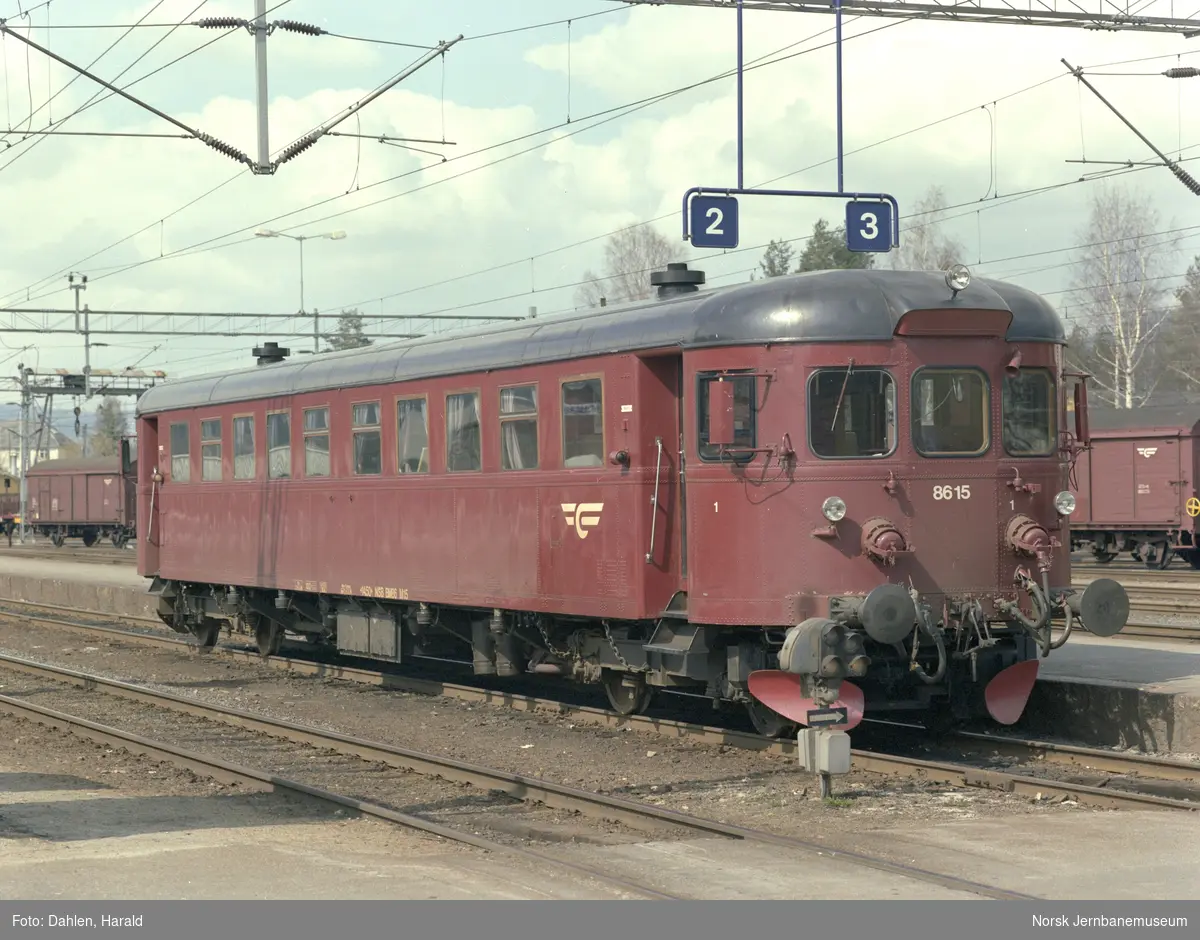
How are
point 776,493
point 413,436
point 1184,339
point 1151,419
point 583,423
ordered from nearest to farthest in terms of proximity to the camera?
point 776,493 < point 583,423 < point 413,436 < point 1151,419 < point 1184,339

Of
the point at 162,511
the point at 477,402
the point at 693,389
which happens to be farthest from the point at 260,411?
the point at 693,389

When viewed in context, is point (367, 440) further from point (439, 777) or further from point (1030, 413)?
point (1030, 413)

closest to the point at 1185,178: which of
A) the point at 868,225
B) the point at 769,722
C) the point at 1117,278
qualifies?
the point at 868,225

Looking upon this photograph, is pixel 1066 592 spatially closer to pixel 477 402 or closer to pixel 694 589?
pixel 694 589

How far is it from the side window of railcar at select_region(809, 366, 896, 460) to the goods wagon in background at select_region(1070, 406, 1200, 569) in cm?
2292

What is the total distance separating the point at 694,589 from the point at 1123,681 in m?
3.78

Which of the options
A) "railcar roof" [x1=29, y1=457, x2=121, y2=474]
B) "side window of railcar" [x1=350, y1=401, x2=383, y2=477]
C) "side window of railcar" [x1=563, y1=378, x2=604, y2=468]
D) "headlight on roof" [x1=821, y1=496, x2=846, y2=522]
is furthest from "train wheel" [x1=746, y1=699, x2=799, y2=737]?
"railcar roof" [x1=29, y1=457, x2=121, y2=474]

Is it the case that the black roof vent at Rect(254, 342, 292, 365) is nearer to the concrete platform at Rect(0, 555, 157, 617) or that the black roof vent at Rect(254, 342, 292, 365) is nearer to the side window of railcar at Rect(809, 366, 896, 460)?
the concrete platform at Rect(0, 555, 157, 617)

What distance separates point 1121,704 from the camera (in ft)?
41.8

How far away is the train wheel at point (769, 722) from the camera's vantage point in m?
12.3

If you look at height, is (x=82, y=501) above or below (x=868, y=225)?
below

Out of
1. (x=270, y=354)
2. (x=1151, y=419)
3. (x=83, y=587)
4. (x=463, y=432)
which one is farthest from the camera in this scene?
(x=1151, y=419)

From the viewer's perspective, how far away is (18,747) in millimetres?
13734

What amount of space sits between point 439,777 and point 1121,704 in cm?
526
